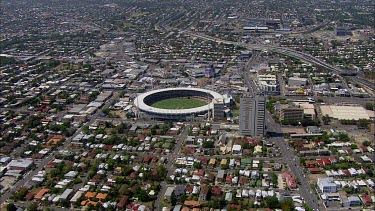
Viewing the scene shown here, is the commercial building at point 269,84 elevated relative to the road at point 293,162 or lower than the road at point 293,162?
elevated

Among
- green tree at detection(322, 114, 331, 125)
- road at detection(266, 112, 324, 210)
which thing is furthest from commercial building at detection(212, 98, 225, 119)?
green tree at detection(322, 114, 331, 125)

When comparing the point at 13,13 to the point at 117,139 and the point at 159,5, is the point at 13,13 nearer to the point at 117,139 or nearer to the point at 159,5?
the point at 159,5

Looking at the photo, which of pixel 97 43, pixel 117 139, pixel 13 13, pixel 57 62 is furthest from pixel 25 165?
pixel 13 13

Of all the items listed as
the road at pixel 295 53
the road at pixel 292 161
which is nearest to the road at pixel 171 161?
the road at pixel 292 161

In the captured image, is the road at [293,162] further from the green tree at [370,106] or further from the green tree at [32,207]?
the green tree at [32,207]

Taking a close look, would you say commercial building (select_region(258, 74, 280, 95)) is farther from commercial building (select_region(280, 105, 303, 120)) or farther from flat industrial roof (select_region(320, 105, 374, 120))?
commercial building (select_region(280, 105, 303, 120))

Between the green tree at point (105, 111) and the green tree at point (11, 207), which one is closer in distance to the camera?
the green tree at point (11, 207)

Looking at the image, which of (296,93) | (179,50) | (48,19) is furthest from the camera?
(48,19)
